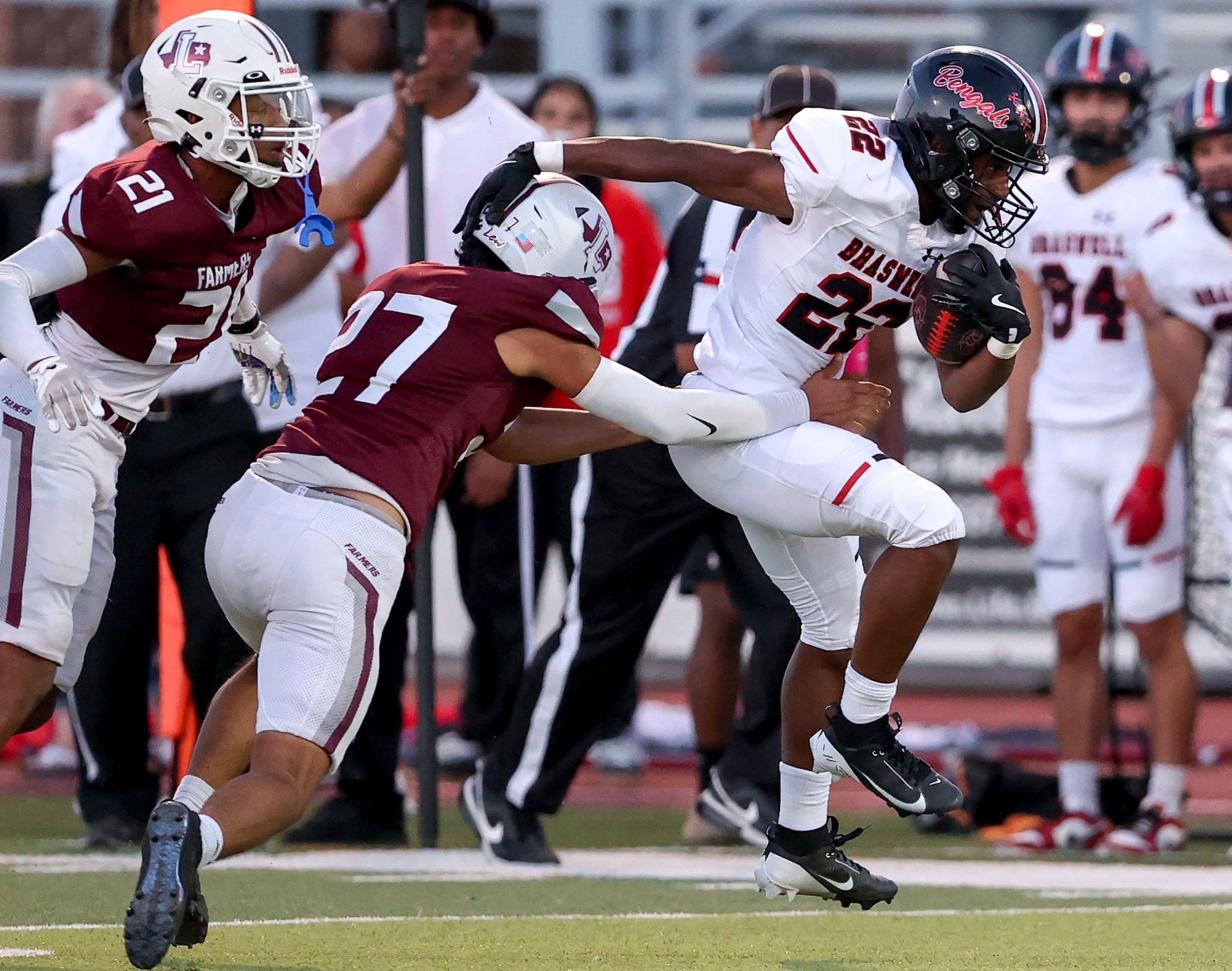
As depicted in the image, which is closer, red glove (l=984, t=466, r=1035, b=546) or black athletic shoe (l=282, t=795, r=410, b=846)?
black athletic shoe (l=282, t=795, r=410, b=846)

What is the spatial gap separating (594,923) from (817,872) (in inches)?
17.8

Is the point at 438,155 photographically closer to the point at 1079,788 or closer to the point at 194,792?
the point at 1079,788

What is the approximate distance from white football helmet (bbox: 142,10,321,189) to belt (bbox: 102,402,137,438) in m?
0.54

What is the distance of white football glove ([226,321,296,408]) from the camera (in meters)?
4.44

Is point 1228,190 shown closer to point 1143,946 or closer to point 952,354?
point 952,354

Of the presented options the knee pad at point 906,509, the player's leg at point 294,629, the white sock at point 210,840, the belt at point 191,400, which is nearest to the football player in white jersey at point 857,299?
the knee pad at point 906,509

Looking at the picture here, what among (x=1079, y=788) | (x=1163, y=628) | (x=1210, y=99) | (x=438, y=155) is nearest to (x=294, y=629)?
(x=438, y=155)

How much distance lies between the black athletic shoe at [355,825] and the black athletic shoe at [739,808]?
33.5 inches

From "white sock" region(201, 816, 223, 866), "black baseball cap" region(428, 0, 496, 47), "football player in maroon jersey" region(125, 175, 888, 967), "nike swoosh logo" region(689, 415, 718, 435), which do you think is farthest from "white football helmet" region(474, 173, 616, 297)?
"black baseball cap" region(428, 0, 496, 47)

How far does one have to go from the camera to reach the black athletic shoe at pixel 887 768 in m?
3.98

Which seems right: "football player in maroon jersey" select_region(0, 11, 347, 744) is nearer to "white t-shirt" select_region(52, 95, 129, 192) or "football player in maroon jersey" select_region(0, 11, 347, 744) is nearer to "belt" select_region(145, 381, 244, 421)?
"belt" select_region(145, 381, 244, 421)

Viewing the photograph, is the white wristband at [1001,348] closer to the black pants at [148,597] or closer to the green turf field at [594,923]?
the green turf field at [594,923]

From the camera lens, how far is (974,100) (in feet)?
13.2

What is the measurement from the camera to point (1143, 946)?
389cm
